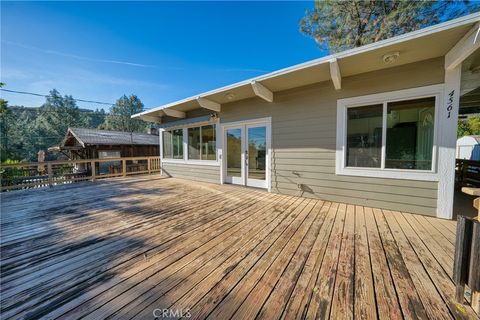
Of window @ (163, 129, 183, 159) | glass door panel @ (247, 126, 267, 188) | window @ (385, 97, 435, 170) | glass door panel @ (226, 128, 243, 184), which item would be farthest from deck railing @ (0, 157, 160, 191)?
window @ (385, 97, 435, 170)

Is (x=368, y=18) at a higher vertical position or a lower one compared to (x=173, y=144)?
higher

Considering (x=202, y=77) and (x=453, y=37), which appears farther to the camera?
(x=202, y=77)

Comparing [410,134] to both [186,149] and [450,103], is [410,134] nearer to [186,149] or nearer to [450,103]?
[450,103]

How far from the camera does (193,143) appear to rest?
6.38 metres

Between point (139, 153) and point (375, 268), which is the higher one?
point (139, 153)

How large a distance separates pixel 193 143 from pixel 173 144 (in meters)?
1.26

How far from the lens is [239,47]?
7.82 metres

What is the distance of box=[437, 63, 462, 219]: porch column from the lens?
2605 millimetres

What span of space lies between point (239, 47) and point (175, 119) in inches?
172

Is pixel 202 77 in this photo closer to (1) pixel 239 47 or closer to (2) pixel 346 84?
(1) pixel 239 47

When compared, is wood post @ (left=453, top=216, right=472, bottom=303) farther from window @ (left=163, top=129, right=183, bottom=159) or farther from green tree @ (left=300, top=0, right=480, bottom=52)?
green tree @ (left=300, top=0, right=480, bottom=52)

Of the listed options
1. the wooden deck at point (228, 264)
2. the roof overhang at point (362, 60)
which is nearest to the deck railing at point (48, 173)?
the wooden deck at point (228, 264)

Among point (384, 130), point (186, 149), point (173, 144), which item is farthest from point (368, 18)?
point (173, 144)

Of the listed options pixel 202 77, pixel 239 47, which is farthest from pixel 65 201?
pixel 202 77
